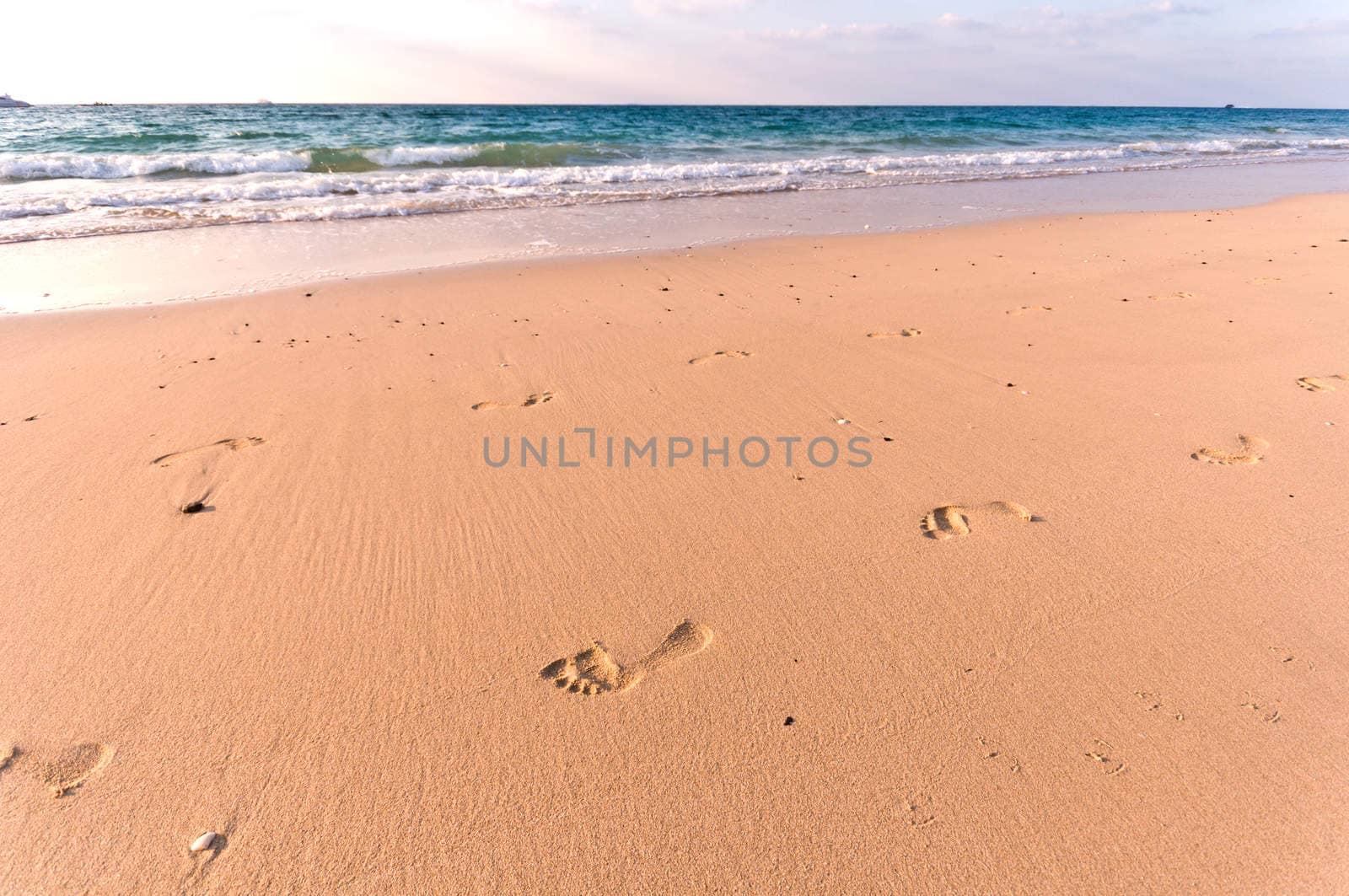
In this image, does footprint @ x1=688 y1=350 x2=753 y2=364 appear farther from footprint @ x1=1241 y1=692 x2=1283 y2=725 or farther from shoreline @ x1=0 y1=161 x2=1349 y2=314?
shoreline @ x1=0 y1=161 x2=1349 y2=314

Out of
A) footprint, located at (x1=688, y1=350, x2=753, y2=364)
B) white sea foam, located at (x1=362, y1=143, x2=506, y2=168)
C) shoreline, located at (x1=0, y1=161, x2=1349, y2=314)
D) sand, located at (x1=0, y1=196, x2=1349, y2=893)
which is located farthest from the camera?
white sea foam, located at (x1=362, y1=143, x2=506, y2=168)

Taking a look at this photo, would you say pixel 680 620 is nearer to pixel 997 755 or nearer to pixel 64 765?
pixel 997 755

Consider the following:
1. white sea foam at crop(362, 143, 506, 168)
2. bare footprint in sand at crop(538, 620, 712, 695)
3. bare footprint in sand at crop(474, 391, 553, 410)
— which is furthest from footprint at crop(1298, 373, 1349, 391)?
white sea foam at crop(362, 143, 506, 168)

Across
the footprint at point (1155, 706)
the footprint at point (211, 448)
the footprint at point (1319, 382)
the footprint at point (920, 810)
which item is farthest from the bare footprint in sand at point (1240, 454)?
the footprint at point (211, 448)

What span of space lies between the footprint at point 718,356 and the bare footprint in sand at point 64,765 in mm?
3264

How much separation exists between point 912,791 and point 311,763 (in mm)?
1523

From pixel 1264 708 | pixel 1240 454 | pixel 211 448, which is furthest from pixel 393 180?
pixel 1264 708

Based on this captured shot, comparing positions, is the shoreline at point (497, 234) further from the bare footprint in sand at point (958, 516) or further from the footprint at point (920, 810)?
the footprint at point (920, 810)

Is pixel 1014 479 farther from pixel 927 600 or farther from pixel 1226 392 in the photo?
pixel 1226 392

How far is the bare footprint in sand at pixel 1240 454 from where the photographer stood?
3.05 m

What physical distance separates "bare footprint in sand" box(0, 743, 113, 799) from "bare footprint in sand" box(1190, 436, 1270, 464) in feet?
13.5

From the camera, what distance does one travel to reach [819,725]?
6.11 feet

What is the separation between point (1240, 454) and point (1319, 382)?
119cm

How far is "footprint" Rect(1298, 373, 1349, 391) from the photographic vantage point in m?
3.66
